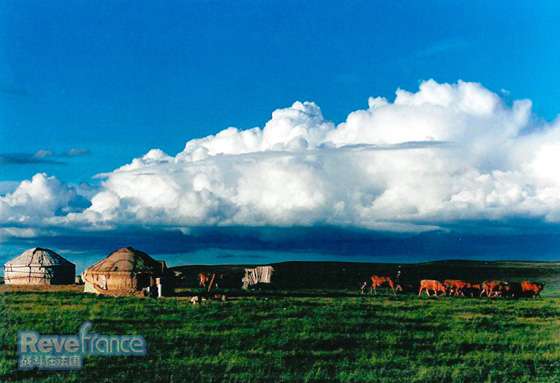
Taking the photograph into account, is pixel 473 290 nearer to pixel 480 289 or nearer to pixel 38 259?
pixel 480 289

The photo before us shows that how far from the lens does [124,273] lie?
127 ft

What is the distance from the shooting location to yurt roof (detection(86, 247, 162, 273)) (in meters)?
39.2

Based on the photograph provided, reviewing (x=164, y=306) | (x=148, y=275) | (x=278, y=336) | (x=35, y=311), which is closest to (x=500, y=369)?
(x=278, y=336)

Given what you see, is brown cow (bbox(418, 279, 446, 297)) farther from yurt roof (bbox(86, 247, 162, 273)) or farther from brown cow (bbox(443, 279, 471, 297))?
yurt roof (bbox(86, 247, 162, 273))

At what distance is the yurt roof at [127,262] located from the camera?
39.2m

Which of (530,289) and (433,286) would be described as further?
(530,289)

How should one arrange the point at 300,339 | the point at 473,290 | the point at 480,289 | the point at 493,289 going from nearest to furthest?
the point at 300,339, the point at 493,289, the point at 473,290, the point at 480,289

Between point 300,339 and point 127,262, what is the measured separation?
824 inches

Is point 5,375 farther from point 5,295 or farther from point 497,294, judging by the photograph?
point 497,294

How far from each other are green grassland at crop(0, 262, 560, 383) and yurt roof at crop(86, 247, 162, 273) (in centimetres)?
417

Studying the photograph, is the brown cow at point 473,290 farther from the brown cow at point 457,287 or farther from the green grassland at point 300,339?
the green grassland at point 300,339

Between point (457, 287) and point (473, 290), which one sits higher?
point (457, 287)

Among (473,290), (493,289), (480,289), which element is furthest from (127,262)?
(493,289)

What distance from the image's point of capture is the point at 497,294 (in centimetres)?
4469
